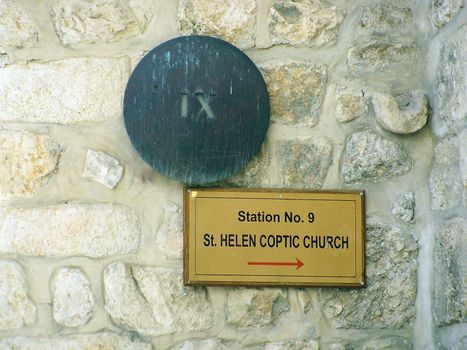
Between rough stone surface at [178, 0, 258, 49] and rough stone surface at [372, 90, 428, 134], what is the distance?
0.44 meters

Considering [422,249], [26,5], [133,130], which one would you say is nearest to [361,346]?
[422,249]

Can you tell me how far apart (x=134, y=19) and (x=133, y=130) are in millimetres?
360

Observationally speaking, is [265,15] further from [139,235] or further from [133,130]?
[139,235]

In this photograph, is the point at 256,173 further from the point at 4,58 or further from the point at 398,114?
the point at 4,58

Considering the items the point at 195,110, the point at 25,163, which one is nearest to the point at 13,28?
the point at 25,163

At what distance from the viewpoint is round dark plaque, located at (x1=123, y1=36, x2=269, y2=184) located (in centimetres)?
256

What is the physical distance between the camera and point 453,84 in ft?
8.42

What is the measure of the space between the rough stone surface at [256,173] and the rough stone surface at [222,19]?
0.34 meters

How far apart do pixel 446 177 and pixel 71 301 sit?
118cm

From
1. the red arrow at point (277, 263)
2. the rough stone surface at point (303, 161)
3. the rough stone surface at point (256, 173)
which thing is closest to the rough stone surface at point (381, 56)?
Answer: the rough stone surface at point (303, 161)

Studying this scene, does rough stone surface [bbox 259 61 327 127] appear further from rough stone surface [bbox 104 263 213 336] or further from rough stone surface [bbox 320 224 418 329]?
rough stone surface [bbox 104 263 213 336]

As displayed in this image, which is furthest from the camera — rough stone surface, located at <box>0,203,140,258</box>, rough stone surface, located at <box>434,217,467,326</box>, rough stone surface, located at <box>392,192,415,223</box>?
rough stone surface, located at <box>392,192,415,223</box>

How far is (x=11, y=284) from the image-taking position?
256 centimetres

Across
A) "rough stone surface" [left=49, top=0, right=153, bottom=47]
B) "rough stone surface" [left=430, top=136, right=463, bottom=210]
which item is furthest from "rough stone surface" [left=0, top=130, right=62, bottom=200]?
"rough stone surface" [left=430, top=136, right=463, bottom=210]
